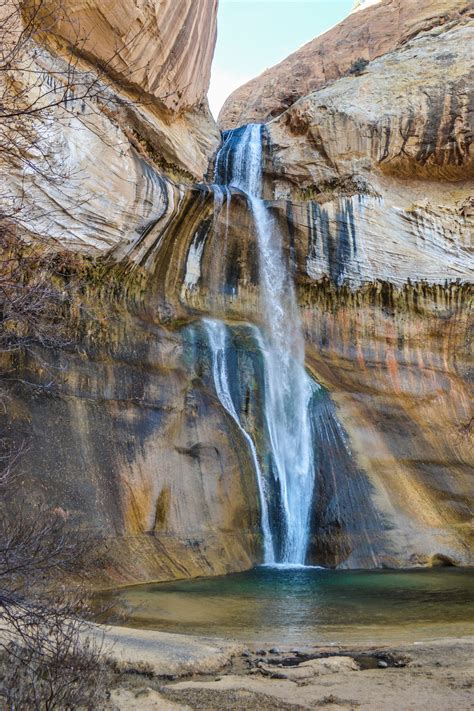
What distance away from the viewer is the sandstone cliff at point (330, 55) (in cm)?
2739

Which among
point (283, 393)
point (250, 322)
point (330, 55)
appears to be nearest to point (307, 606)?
point (283, 393)

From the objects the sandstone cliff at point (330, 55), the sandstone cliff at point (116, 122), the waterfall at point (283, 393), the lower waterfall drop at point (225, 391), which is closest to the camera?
the sandstone cliff at point (116, 122)

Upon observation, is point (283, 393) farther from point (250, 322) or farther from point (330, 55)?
point (330, 55)

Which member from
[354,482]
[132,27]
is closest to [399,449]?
[354,482]

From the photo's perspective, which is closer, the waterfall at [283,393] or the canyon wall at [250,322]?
the canyon wall at [250,322]

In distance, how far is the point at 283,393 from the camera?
54.0 ft

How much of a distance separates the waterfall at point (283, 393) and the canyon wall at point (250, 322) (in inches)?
11.2

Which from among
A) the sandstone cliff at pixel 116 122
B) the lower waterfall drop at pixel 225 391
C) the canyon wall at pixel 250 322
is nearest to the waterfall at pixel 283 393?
the lower waterfall drop at pixel 225 391

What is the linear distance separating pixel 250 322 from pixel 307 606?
9230mm

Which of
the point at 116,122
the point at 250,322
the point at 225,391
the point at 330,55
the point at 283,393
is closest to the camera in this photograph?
the point at 116,122

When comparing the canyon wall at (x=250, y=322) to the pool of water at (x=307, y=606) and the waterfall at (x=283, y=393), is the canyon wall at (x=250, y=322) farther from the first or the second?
the pool of water at (x=307, y=606)

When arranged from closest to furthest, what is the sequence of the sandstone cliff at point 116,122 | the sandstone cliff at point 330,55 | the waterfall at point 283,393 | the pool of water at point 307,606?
the pool of water at point 307,606 → the sandstone cliff at point 116,122 → the waterfall at point 283,393 → the sandstone cliff at point 330,55

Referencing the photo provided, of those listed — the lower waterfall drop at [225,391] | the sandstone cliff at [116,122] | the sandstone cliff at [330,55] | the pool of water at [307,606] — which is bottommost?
the pool of water at [307,606]

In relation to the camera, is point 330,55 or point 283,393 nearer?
point 283,393
